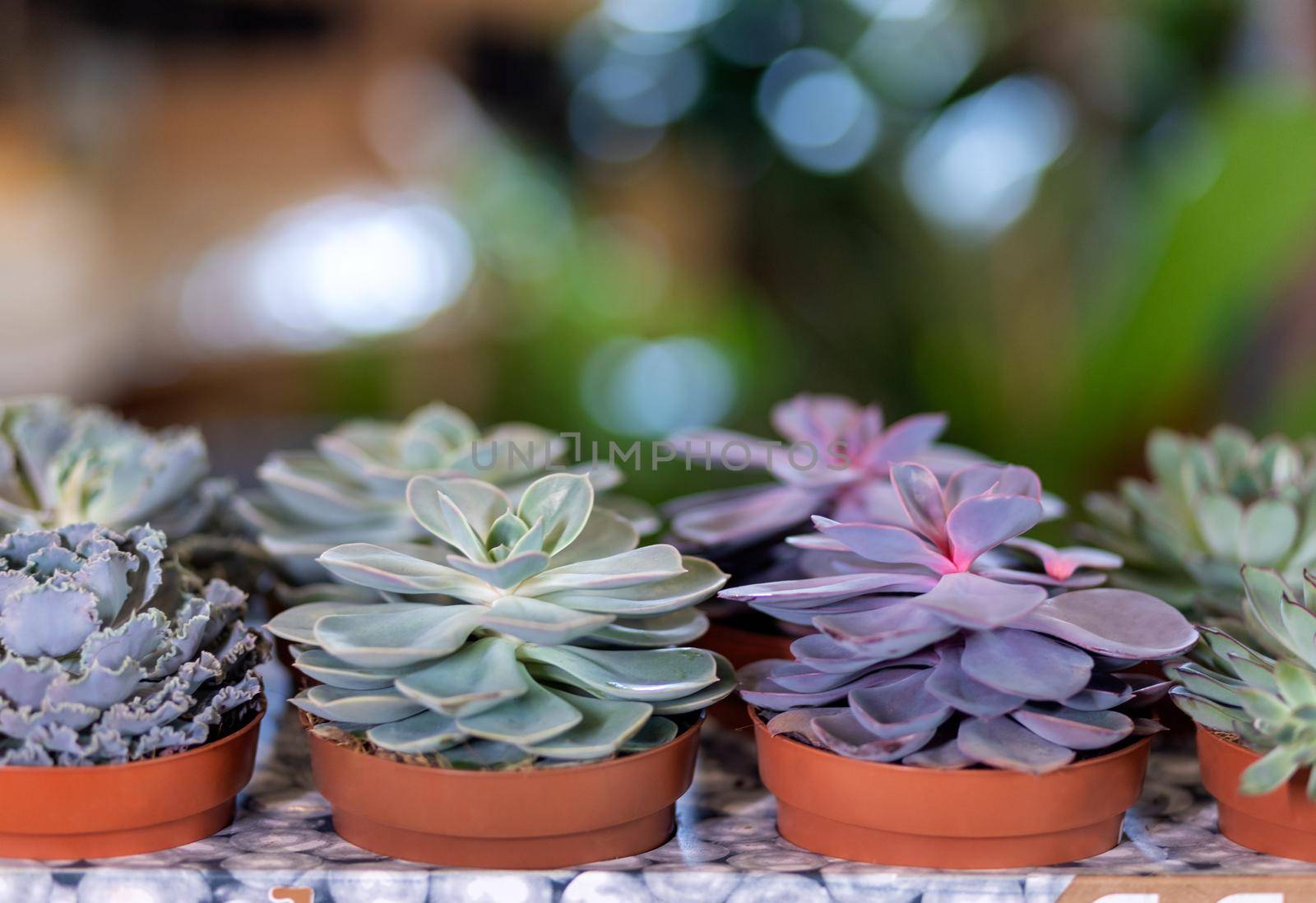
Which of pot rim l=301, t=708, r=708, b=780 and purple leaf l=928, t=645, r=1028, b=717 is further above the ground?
purple leaf l=928, t=645, r=1028, b=717

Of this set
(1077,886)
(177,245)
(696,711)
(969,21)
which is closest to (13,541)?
(696,711)

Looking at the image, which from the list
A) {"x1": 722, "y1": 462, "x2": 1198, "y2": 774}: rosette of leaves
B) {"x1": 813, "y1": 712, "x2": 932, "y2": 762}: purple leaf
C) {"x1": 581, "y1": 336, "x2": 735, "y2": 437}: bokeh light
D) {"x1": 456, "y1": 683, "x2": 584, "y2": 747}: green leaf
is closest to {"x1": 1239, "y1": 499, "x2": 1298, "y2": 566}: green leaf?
{"x1": 722, "y1": 462, "x2": 1198, "y2": 774}: rosette of leaves

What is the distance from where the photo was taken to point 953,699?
0.42 meters

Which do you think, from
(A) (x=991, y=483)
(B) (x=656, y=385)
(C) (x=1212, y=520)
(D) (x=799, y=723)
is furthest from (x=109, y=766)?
(B) (x=656, y=385)

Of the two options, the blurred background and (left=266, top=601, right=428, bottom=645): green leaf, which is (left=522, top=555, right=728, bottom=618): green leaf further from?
the blurred background

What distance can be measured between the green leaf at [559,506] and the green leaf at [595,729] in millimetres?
63

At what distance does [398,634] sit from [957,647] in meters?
0.21

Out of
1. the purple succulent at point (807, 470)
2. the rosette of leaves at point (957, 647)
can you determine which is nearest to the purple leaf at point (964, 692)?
the rosette of leaves at point (957, 647)

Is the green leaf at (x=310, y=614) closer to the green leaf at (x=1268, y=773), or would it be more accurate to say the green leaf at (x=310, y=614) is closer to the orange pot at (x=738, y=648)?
the orange pot at (x=738, y=648)

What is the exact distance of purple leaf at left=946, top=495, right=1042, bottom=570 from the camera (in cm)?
42

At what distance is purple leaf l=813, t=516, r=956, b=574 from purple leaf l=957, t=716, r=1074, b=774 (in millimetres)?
61

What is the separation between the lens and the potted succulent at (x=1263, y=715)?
41 centimetres

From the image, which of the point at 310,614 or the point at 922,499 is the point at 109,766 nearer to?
the point at 310,614

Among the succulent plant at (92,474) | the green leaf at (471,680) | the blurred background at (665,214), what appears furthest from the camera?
the blurred background at (665,214)
